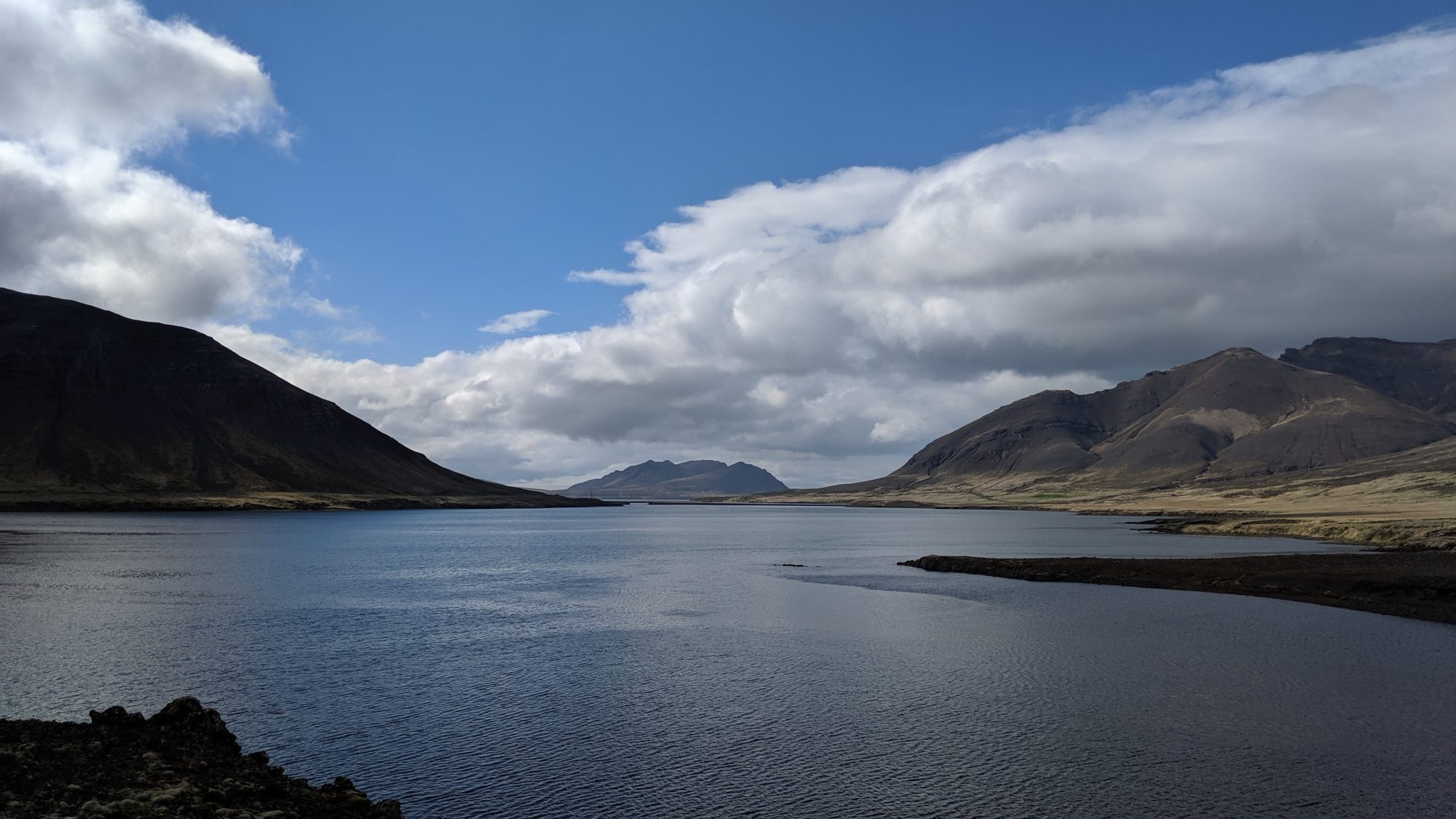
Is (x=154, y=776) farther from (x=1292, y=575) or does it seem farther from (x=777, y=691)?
(x=1292, y=575)

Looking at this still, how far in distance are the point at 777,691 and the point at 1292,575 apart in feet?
211

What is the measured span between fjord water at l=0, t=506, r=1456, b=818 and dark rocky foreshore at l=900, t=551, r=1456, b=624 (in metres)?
4.55

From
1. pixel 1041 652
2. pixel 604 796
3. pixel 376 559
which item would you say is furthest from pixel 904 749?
pixel 376 559

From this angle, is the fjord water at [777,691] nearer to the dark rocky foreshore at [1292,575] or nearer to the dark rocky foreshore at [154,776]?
the dark rocky foreshore at [154,776]

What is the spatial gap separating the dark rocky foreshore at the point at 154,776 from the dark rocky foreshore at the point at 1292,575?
73.3 metres

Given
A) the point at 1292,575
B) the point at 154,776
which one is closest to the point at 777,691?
the point at 154,776

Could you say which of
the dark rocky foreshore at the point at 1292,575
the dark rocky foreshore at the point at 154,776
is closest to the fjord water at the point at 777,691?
the dark rocky foreshore at the point at 154,776

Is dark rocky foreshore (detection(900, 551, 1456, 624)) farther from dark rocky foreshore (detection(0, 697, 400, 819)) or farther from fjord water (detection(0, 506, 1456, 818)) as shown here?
dark rocky foreshore (detection(0, 697, 400, 819))

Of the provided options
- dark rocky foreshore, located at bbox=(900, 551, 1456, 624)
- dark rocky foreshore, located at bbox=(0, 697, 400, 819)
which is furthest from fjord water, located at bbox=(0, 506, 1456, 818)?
dark rocky foreshore, located at bbox=(900, 551, 1456, 624)

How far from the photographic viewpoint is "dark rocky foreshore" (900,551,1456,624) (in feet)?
227

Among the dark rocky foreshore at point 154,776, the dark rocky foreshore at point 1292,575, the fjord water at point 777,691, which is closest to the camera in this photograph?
the dark rocky foreshore at point 154,776

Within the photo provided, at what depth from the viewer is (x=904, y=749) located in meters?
33.7

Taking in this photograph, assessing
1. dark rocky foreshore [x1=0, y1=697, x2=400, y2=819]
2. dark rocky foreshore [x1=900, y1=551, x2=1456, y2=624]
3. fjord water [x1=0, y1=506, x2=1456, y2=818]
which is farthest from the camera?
dark rocky foreshore [x1=900, y1=551, x2=1456, y2=624]

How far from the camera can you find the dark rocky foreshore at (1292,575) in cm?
6931
